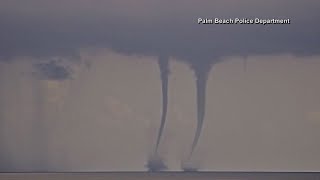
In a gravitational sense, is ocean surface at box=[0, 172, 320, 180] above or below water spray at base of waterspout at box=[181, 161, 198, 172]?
below

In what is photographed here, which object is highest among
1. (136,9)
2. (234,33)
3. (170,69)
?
(136,9)

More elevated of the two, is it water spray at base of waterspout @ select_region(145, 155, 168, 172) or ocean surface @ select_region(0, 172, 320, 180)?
water spray at base of waterspout @ select_region(145, 155, 168, 172)

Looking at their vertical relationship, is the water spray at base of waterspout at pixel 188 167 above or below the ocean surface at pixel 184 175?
above

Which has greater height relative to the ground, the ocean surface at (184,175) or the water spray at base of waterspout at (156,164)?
the water spray at base of waterspout at (156,164)

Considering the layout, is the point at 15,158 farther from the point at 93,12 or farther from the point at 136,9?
the point at 136,9

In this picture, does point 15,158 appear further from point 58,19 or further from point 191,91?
point 191,91

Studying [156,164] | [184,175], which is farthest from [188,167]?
[156,164]

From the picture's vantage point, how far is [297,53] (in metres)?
2.05

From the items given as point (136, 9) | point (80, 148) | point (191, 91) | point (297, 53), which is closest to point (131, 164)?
point (80, 148)

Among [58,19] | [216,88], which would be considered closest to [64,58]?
[58,19]

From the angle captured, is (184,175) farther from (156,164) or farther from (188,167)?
(156,164)

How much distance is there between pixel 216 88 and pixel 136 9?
551 mm

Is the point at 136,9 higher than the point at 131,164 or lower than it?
higher

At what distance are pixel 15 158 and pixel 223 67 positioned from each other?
112 cm
